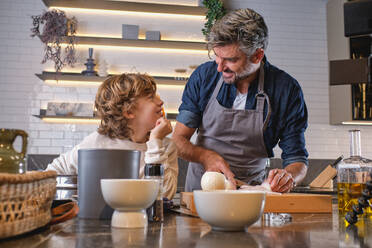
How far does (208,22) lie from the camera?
183 inches

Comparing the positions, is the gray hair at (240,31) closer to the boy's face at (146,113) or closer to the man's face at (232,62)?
the man's face at (232,62)

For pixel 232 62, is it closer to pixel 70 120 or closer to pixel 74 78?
pixel 74 78

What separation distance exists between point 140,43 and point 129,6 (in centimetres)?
45

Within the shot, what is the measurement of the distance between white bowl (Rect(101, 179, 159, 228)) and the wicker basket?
13 cm

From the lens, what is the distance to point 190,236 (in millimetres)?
788

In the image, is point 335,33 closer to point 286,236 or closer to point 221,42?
point 221,42

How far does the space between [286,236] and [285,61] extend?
4.51 meters

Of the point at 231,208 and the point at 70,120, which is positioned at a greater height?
the point at 70,120

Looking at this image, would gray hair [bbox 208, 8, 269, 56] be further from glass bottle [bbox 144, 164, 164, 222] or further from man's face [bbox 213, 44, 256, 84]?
glass bottle [bbox 144, 164, 164, 222]

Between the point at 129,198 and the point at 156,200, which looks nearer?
the point at 129,198

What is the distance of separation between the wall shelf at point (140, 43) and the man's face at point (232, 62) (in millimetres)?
2694

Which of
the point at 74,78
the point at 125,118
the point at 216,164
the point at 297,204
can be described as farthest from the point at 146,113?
the point at 74,78

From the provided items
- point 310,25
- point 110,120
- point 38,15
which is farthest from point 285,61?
point 110,120

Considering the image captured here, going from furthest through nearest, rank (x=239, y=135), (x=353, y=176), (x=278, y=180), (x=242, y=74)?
(x=239, y=135), (x=242, y=74), (x=278, y=180), (x=353, y=176)
